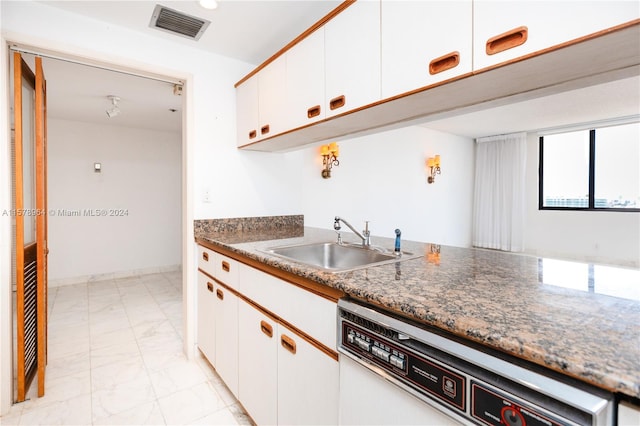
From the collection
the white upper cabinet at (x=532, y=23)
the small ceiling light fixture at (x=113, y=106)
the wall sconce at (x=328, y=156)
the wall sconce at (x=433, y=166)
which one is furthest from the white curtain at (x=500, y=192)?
the small ceiling light fixture at (x=113, y=106)

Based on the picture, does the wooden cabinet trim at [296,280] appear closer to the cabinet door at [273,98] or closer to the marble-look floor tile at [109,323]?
the cabinet door at [273,98]

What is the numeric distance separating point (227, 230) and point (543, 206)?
565 centimetres

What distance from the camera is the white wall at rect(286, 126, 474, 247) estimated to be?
3.15 m

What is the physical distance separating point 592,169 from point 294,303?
19.6ft

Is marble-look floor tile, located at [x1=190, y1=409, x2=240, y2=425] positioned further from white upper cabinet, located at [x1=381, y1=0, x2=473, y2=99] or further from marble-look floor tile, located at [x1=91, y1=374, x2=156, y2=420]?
white upper cabinet, located at [x1=381, y1=0, x2=473, y2=99]

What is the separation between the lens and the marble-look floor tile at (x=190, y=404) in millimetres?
1721

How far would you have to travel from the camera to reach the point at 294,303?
122 cm

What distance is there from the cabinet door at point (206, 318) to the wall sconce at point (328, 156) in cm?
157

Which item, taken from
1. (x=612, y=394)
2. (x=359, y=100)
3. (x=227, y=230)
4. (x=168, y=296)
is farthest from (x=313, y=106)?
(x=168, y=296)

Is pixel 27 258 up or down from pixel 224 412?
up

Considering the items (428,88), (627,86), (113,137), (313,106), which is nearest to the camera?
(428,88)

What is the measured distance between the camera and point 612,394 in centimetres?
50

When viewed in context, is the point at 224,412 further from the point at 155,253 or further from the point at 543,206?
the point at 543,206

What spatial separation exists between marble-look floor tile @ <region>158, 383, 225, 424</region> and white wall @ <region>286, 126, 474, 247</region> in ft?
5.27
